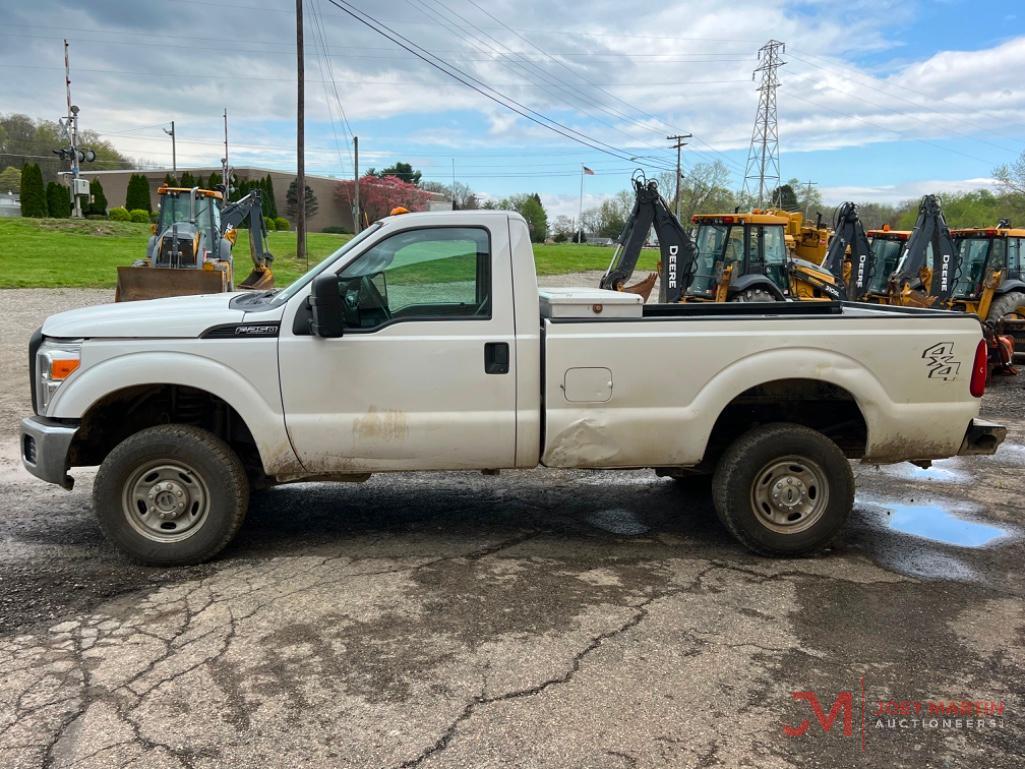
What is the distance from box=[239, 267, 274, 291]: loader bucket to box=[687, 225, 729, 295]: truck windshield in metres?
9.85

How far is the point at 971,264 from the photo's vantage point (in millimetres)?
16859

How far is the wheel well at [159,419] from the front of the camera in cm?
517

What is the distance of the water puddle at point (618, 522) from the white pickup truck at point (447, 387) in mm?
788

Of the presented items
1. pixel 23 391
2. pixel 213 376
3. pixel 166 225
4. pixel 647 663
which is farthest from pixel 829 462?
pixel 166 225

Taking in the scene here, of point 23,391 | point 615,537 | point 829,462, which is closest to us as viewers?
point 829,462

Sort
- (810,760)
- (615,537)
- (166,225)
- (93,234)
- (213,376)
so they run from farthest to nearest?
(93,234), (166,225), (615,537), (213,376), (810,760)

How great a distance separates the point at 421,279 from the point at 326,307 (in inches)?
24.6

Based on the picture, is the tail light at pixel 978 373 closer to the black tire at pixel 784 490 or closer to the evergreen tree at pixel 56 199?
the black tire at pixel 784 490

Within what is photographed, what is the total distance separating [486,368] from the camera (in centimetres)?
498

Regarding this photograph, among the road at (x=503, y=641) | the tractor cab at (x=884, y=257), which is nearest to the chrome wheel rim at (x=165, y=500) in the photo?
the road at (x=503, y=641)

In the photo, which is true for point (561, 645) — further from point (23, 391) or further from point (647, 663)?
point (23, 391)

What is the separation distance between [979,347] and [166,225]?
1946 centimetres

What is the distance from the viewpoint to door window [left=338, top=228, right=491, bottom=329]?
5012 mm

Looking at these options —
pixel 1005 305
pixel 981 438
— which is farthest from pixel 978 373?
pixel 1005 305
